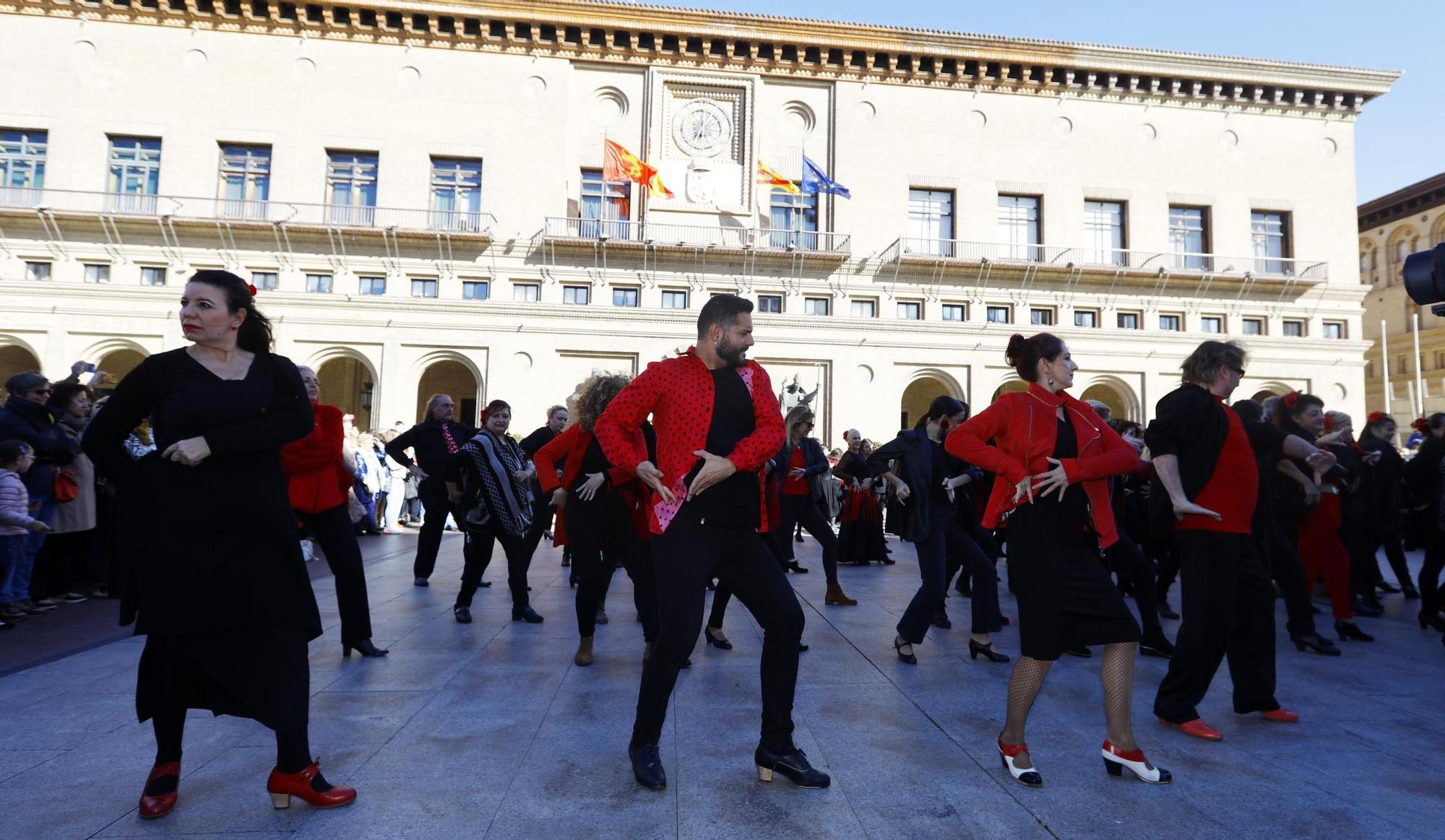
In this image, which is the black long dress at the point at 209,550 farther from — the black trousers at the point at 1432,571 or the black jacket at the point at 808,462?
the black trousers at the point at 1432,571

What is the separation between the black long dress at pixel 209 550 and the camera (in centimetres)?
279

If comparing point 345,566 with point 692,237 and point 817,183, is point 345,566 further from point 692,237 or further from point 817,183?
point 817,183

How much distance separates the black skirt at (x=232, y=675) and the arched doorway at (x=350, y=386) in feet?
101

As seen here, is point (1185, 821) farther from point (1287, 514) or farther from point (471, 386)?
point (471, 386)

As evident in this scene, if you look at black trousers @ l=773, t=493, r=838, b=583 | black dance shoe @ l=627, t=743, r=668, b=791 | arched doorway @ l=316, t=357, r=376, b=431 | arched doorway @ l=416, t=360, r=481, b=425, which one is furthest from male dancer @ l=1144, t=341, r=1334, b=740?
arched doorway @ l=316, t=357, r=376, b=431

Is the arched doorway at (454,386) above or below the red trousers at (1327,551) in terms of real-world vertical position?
above

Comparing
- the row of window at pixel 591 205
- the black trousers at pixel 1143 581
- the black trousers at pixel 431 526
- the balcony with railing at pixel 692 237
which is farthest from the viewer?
the balcony with railing at pixel 692 237

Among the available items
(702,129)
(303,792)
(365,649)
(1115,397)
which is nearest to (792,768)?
(303,792)

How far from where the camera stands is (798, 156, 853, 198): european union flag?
97.1ft

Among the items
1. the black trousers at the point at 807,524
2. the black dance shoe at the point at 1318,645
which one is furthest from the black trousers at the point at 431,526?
the black dance shoe at the point at 1318,645

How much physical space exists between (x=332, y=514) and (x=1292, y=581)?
677cm

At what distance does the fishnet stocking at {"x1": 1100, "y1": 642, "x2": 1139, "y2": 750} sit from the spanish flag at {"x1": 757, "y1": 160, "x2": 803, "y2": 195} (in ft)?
92.6

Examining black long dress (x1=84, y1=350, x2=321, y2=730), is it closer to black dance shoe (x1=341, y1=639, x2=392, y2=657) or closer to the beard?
the beard

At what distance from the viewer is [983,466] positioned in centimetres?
346
